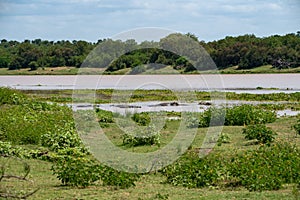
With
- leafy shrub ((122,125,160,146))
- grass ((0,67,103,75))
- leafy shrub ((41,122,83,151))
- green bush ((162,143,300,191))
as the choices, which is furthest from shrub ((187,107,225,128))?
grass ((0,67,103,75))

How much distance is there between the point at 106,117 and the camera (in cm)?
2323

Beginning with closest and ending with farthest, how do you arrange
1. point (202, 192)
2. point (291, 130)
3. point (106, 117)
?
1. point (202, 192)
2. point (291, 130)
3. point (106, 117)

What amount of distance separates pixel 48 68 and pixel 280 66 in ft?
116

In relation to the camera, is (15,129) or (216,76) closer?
(15,129)

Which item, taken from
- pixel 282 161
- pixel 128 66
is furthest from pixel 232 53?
pixel 282 161

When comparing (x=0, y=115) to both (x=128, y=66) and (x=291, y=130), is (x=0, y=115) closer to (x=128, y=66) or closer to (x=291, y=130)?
(x=291, y=130)

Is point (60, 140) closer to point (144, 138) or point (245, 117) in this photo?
point (144, 138)

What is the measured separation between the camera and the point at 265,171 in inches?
442

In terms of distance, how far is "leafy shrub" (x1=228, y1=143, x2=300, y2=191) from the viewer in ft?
35.9

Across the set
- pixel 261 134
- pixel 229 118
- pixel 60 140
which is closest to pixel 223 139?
pixel 261 134

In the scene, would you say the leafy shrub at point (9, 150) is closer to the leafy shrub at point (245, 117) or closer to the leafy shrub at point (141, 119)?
the leafy shrub at point (141, 119)

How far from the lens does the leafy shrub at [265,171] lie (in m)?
11.0

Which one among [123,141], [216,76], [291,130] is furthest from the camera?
[216,76]

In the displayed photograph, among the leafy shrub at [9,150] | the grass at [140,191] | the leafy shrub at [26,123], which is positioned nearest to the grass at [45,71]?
the leafy shrub at [26,123]
